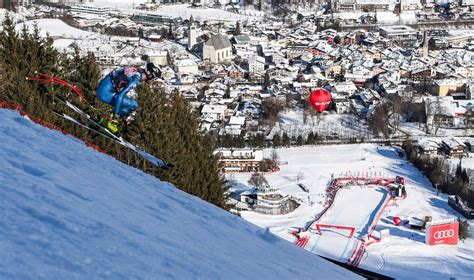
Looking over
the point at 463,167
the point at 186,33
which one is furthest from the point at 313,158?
the point at 186,33

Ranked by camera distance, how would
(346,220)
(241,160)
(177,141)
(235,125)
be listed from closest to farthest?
(177,141) < (346,220) < (241,160) < (235,125)

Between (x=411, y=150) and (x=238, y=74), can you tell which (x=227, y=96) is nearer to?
(x=238, y=74)

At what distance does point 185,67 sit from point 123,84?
662 inches

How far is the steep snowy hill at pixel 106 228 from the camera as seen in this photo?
1.36 meters

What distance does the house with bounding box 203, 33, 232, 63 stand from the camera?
73.0 feet

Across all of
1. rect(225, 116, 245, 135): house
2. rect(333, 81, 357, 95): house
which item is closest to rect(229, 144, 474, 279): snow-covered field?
rect(225, 116, 245, 135): house

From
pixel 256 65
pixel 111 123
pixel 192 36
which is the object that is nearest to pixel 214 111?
pixel 256 65

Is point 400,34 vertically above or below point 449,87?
above

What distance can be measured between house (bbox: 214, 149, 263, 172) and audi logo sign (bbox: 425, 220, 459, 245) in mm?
4205

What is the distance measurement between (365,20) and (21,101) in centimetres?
2698

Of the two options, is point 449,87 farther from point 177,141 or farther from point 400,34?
point 177,141

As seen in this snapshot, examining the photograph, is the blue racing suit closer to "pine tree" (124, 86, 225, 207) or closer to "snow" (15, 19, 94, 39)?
"pine tree" (124, 86, 225, 207)

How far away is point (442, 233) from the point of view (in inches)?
316

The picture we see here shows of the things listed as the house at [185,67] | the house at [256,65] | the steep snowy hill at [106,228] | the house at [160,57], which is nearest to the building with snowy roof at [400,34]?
the house at [256,65]
